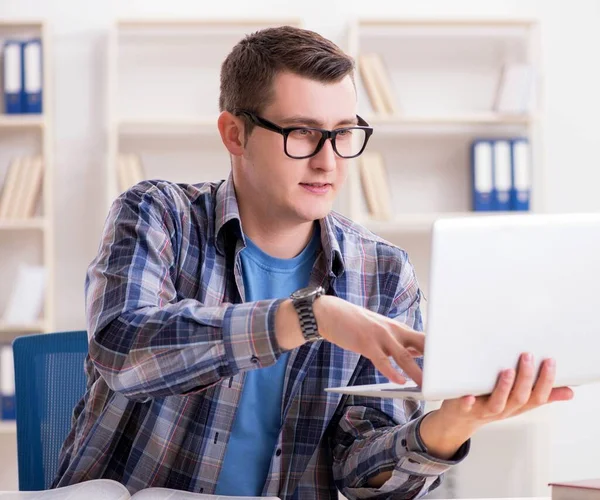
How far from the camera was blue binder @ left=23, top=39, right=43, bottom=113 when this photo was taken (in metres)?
3.66

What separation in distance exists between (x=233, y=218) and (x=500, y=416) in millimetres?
583

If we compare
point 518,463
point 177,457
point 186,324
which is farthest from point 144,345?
point 518,463

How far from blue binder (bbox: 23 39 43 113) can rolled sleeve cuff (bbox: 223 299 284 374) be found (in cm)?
282

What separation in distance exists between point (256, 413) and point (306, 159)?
1.38 ft

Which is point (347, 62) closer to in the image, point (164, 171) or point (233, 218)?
point (233, 218)

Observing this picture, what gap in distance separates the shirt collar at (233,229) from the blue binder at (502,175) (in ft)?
7.52

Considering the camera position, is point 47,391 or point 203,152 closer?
point 47,391

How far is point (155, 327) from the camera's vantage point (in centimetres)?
119

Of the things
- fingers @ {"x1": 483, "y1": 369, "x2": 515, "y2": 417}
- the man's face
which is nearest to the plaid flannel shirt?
the man's face

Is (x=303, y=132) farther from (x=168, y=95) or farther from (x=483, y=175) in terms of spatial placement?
(x=168, y=95)

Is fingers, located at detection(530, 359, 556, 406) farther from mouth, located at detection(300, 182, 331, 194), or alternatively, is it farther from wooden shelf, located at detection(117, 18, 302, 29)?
wooden shelf, located at detection(117, 18, 302, 29)

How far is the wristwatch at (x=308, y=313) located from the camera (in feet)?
3.56

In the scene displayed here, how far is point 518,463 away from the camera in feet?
13.0

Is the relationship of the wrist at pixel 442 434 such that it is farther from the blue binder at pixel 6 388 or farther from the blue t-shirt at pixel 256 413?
the blue binder at pixel 6 388
